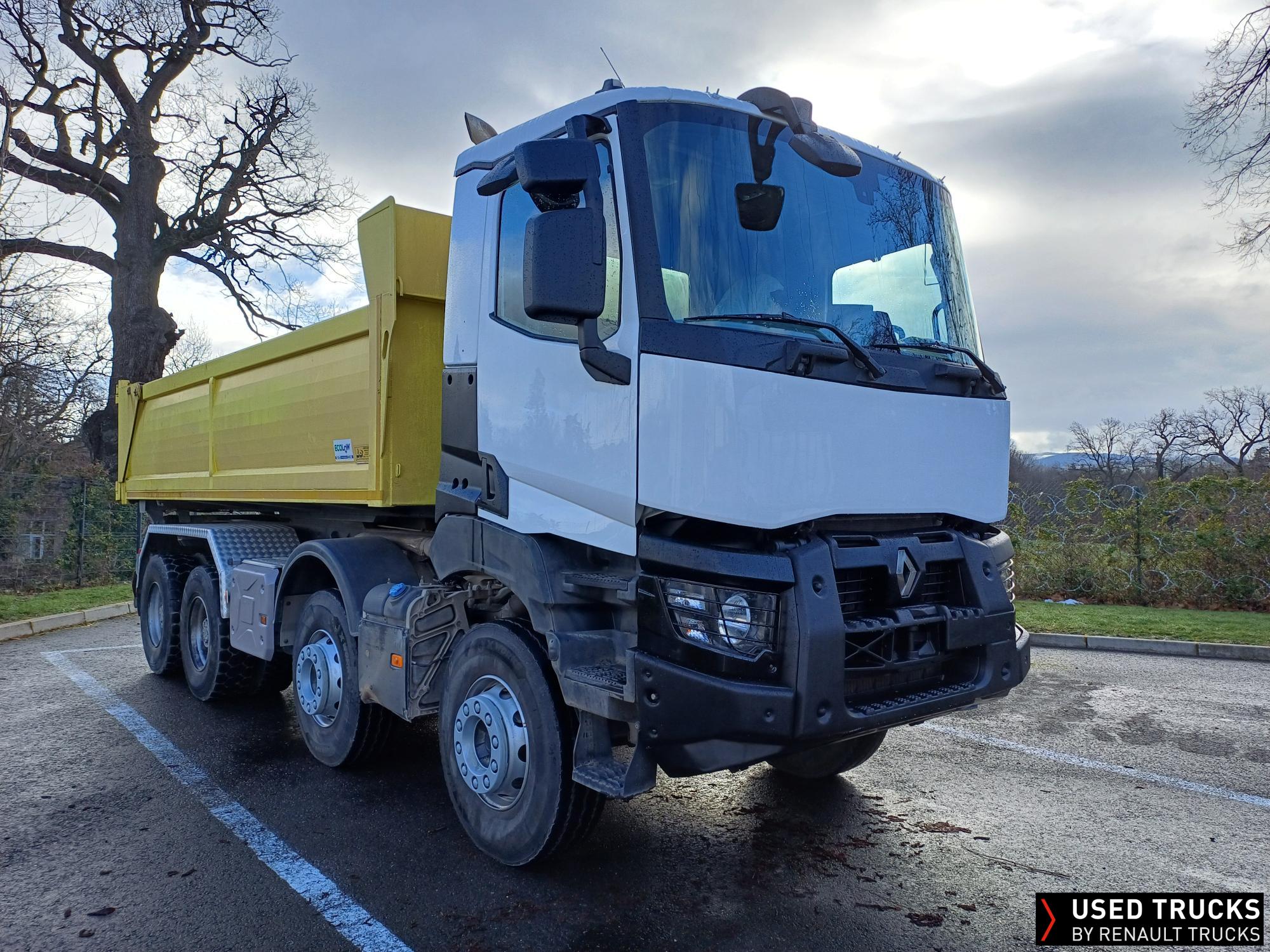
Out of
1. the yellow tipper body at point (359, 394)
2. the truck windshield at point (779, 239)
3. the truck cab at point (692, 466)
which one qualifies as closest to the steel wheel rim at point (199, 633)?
the yellow tipper body at point (359, 394)

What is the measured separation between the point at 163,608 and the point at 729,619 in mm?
6343

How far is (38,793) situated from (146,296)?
1847cm

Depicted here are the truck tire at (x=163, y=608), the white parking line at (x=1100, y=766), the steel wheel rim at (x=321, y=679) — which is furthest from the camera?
the truck tire at (x=163, y=608)

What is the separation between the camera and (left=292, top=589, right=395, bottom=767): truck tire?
480 cm

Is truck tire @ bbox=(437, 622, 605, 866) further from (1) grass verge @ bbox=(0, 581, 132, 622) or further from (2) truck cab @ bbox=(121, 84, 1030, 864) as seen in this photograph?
(1) grass verge @ bbox=(0, 581, 132, 622)

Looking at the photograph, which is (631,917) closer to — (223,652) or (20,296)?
(223,652)

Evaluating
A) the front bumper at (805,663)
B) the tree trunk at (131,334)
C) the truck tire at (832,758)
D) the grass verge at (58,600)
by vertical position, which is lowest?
the grass verge at (58,600)

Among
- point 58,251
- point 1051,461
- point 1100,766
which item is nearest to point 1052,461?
point 1051,461

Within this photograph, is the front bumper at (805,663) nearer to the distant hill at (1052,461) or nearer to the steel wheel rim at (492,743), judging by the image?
the steel wheel rim at (492,743)

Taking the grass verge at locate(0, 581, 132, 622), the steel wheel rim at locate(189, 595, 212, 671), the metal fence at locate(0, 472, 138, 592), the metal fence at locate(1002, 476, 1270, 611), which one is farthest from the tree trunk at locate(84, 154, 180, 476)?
the metal fence at locate(1002, 476, 1270, 611)

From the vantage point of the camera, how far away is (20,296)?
1336 cm

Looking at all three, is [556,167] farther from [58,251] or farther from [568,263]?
[58,251]

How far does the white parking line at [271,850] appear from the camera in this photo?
3.19 meters

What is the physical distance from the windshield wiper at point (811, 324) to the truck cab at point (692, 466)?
11 millimetres
